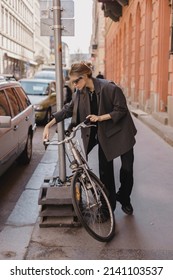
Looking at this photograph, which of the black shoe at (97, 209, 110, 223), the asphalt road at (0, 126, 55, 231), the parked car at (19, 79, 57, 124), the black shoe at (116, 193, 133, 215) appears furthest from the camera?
the parked car at (19, 79, 57, 124)

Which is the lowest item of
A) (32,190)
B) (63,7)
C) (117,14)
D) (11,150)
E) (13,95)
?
(32,190)

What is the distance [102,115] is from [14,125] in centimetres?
300

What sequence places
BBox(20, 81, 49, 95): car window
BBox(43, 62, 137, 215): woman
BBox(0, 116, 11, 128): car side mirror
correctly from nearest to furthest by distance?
BBox(43, 62, 137, 215): woman → BBox(0, 116, 11, 128): car side mirror → BBox(20, 81, 49, 95): car window

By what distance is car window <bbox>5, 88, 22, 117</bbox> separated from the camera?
25.3 feet

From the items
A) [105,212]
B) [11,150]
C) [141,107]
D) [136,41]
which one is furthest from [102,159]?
[136,41]

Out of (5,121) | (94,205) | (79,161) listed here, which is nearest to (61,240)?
(94,205)

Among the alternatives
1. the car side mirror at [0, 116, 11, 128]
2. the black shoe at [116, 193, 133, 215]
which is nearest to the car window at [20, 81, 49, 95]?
the car side mirror at [0, 116, 11, 128]

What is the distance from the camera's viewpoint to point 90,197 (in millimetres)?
4602

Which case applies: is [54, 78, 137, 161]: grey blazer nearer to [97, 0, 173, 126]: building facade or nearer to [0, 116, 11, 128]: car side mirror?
[0, 116, 11, 128]: car side mirror

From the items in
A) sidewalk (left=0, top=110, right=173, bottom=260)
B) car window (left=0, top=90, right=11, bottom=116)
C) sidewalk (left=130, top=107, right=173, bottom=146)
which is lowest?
sidewalk (left=0, top=110, right=173, bottom=260)

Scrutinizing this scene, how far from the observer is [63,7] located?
17.5 ft

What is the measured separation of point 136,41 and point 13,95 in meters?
13.9

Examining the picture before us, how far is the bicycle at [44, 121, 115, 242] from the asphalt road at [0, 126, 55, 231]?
1.22 metres
